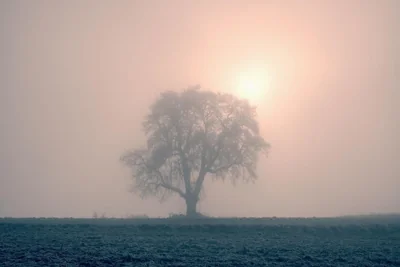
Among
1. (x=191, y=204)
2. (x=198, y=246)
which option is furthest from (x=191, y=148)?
(x=198, y=246)

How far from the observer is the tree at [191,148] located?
46406 mm

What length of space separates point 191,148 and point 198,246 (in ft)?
83.2

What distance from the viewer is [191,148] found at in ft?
153

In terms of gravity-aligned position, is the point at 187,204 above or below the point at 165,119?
below

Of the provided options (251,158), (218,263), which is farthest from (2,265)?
(251,158)

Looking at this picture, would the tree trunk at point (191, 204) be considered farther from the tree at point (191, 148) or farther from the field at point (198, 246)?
the field at point (198, 246)

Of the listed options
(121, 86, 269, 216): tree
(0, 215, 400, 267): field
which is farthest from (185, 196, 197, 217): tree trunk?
(0, 215, 400, 267): field

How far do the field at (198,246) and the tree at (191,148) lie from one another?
49.9 ft

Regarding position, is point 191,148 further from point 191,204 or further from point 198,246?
point 198,246

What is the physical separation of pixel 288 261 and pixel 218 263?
295 cm

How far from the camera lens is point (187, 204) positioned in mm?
45969

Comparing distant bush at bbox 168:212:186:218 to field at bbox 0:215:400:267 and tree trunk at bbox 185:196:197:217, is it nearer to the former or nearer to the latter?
tree trunk at bbox 185:196:197:217

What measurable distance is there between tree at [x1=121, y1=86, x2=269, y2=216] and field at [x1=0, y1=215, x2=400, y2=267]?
15196mm

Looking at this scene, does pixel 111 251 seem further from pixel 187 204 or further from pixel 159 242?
pixel 187 204
